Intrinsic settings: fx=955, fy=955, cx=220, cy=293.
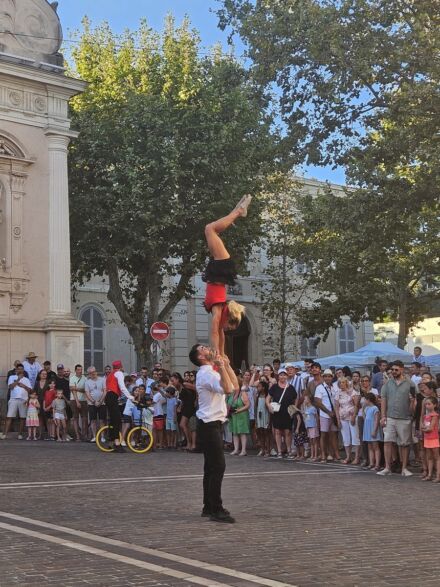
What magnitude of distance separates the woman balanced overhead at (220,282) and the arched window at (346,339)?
42.4 m

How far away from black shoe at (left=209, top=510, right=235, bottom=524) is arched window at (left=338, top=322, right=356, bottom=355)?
42273mm

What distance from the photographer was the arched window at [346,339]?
2035 inches

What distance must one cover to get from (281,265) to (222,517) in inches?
1335

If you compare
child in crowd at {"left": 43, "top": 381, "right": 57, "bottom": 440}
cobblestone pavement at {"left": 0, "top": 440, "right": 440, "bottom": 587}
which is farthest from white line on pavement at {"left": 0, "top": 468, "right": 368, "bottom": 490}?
child in crowd at {"left": 43, "top": 381, "right": 57, "bottom": 440}

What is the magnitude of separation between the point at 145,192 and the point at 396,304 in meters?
13.8

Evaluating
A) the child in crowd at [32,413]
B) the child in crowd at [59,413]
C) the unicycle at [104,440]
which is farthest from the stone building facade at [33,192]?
the unicycle at [104,440]

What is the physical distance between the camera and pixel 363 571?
7266mm

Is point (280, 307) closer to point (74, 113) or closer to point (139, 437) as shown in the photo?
point (74, 113)

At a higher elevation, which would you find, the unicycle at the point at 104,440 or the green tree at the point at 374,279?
the green tree at the point at 374,279

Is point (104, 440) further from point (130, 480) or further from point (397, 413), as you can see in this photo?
point (397, 413)

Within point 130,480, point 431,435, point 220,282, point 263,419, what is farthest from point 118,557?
point 263,419

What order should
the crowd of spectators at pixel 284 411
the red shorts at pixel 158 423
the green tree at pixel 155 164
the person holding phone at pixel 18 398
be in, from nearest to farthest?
the crowd of spectators at pixel 284 411
the red shorts at pixel 158 423
the person holding phone at pixel 18 398
the green tree at pixel 155 164

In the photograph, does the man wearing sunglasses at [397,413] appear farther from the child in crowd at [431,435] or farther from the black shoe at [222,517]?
the black shoe at [222,517]

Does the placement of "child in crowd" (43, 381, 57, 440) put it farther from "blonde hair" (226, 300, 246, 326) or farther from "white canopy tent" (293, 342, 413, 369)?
"blonde hair" (226, 300, 246, 326)
